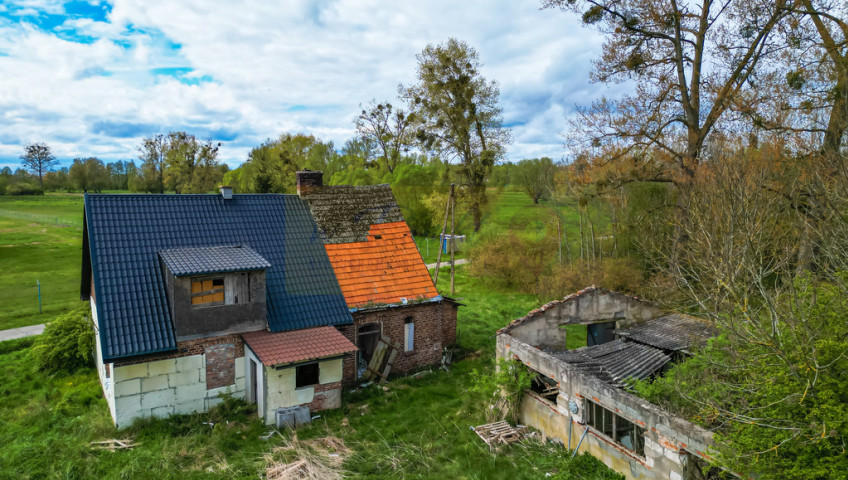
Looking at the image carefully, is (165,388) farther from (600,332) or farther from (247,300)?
(600,332)

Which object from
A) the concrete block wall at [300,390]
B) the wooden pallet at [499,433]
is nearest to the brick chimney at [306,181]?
the concrete block wall at [300,390]

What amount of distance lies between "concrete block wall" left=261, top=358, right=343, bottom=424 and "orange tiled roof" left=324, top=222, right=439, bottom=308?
2.78 metres

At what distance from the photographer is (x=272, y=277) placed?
15711 mm

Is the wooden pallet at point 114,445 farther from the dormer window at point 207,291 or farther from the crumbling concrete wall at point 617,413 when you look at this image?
the crumbling concrete wall at point 617,413

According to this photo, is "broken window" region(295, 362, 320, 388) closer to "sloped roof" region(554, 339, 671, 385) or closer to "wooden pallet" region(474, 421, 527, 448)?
"wooden pallet" region(474, 421, 527, 448)

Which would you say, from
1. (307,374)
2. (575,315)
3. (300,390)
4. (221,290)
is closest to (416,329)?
(307,374)

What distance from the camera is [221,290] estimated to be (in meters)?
13.6

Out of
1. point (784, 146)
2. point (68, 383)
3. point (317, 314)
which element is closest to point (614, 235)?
point (784, 146)

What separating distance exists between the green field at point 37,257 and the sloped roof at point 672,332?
84.3ft

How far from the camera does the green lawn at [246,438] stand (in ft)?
34.3

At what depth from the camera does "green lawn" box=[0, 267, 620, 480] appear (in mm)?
10461

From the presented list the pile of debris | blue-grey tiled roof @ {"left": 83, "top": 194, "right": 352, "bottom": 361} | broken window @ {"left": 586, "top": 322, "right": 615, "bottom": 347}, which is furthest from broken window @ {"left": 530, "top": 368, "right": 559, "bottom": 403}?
blue-grey tiled roof @ {"left": 83, "top": 194, "right": 352, "bottom": 361}

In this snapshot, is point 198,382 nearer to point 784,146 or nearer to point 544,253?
point 784,146

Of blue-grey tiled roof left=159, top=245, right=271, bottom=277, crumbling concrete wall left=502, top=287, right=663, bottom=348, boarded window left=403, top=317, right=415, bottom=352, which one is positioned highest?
blue-grey tiled roof left=159, top=245, right=271, bottom=277
